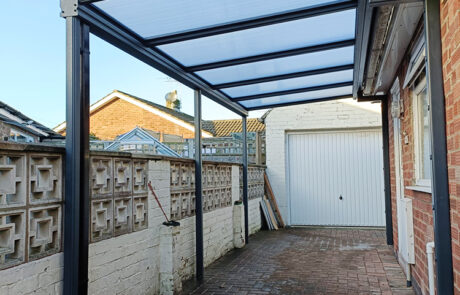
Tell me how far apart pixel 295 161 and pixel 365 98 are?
11.5 ft

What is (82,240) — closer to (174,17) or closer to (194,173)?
(174,17)

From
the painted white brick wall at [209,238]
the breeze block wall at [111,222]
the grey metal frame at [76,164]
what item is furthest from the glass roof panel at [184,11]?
the painted white brick wall at [209,238]

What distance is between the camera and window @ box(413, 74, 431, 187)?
418 cm

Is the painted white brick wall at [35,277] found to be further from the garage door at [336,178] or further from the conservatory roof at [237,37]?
the garage door at [336,178]

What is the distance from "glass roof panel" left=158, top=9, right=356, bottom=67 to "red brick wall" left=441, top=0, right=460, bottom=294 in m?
1.37

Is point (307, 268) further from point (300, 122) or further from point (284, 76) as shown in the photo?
point (300, 122)

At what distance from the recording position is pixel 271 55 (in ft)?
15.1

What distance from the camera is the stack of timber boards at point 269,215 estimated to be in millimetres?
10070

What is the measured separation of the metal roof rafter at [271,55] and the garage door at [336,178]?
6154 millimetres

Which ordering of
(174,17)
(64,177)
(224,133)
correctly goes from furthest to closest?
1. (224,133)
2. (174,17)
3. (64,177)

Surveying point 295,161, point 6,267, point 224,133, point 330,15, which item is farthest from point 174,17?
point 224,133

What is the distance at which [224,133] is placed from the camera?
1934 centimetres

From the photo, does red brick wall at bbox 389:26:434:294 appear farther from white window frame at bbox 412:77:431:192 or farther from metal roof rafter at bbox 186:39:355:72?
metal roof rafter at bbox 186:39:355:72

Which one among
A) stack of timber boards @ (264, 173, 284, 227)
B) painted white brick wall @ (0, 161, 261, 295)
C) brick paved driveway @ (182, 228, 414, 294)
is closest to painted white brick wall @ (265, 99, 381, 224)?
stack of timber boards @ (264, 173, 284, 227)
